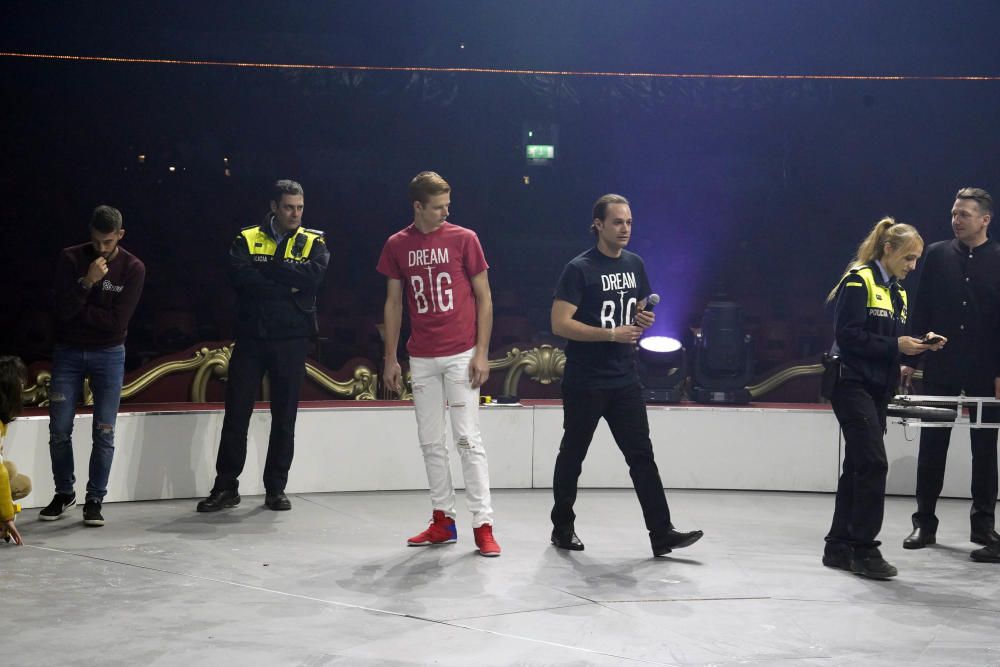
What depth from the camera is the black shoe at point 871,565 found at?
3916mm

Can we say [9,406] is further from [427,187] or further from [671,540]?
[671,540]

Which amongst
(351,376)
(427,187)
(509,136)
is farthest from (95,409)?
(509,136)

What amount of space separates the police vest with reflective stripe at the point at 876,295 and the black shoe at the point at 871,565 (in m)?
0.86

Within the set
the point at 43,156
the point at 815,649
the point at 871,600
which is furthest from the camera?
the point at 43,156

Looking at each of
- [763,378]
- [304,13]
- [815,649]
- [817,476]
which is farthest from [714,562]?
[304,13]

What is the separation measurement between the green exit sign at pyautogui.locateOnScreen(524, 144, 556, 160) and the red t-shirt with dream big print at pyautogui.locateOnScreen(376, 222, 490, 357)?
3.49 meters

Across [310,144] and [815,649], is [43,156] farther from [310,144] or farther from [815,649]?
[815,649]

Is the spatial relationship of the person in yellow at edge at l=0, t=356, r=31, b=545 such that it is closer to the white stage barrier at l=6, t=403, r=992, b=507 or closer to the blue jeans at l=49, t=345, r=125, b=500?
the blue jeans at l=49, t=345, r=125, b=500

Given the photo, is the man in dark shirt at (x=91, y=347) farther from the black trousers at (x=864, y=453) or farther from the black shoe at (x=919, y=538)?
the black shoe at (x=919, y=538)

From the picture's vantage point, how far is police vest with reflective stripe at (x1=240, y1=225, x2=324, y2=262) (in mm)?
5055

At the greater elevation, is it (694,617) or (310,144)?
(310,144)

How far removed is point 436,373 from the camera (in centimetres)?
428

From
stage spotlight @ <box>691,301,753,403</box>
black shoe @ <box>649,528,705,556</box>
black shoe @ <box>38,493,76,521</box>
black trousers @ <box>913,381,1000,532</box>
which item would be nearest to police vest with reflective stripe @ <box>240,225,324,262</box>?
black shoe @ <box>38,493,76,521</box>

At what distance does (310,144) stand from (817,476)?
390cm
